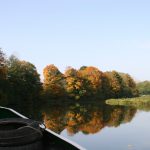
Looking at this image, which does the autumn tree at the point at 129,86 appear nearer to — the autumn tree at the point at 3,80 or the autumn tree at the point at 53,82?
the autumn tree at the point at 53,82

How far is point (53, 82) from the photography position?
10244cm

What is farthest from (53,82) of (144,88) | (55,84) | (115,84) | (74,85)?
(144,88)

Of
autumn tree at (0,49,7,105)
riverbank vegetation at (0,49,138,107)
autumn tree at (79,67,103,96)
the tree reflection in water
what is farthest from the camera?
autumn tree at (79,67,103,96)

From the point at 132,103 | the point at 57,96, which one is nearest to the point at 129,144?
the point at 132,103

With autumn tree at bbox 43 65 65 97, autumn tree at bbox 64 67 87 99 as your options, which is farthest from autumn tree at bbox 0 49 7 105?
autumn tree at bbox 64 67 87 99

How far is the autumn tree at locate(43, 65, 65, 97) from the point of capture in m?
99.4

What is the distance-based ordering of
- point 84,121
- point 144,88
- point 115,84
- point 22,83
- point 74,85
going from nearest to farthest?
point 84,121, point 22,83, point 74,85, point 115,84, point 144,88

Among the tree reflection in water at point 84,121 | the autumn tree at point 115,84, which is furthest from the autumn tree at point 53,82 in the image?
the tree reflection in water at point 84,121

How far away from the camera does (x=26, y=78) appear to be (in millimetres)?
85312

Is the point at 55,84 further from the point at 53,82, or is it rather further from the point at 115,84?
the point at 115,84

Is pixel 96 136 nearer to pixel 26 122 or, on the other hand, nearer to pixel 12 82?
pixel 26 122

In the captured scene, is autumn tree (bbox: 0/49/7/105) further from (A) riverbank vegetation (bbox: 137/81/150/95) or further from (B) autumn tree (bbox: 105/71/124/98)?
(A) riverbank vegetation (bbox: 137/81/150/95)

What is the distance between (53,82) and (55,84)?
85cm

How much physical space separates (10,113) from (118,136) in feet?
63.3
